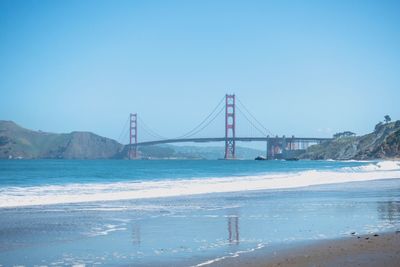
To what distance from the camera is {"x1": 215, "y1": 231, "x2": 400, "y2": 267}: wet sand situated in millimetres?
7172

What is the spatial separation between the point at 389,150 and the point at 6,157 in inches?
3305

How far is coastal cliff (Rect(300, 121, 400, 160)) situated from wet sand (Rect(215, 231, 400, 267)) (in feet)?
317

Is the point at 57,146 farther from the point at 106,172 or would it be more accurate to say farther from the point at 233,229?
the point at 233,229

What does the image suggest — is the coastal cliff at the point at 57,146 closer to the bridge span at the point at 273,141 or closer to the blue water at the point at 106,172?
the bridge span at the point at 273,141

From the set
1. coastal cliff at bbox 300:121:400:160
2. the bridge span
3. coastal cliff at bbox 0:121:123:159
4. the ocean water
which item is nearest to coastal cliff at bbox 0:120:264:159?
coastal cliff at bbox 0:121:123:159

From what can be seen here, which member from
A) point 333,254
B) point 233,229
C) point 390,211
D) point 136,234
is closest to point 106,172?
point 390,211

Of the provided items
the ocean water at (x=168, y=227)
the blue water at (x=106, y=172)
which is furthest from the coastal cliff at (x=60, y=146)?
the ocean water at (x=168, y=227)

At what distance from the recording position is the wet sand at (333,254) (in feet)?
23.5

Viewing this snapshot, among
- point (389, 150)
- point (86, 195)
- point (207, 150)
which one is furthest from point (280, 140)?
point (86, 195)

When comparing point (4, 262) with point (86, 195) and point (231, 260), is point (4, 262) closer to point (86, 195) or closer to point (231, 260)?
point (231, 260)

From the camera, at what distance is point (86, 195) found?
64.8ft

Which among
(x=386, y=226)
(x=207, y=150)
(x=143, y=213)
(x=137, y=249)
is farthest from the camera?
(x=207, y=150)

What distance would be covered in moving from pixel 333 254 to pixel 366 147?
11930cm

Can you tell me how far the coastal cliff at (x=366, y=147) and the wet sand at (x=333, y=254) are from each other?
317 ft
